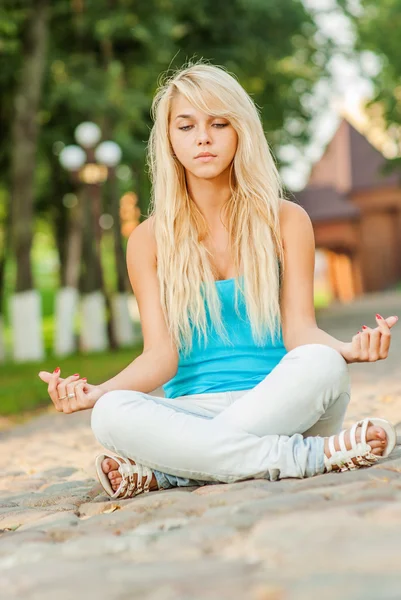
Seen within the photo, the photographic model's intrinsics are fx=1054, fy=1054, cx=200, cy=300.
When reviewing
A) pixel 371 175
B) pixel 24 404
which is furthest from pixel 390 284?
pixel 24 404

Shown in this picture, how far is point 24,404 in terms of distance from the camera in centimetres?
1133

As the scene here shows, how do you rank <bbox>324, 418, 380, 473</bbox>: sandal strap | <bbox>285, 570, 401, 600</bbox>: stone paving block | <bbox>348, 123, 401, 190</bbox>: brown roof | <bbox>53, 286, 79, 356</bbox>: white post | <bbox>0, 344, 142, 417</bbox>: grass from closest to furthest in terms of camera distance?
<bbox>285, 570, 401, 600</bbox>: stone paving block, <bbox>324, 418, 380, 473</bbox>: sandal strap, <bbox>0, 344, 142, 417</bbox>: grass, <bbox>53, 286, 79, 356</bbox>: white post, <bbox>348, 123, 401, 190</bbox>: brown roof

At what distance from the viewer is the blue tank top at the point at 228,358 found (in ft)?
14.1

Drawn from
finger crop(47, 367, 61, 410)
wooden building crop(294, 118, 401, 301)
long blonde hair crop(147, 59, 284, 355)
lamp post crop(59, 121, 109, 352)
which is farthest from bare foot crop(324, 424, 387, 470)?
wooden building crop(294, 118, 401, 301)

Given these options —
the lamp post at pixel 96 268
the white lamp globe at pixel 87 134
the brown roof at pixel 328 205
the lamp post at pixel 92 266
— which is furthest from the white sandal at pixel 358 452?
the brown roof at pixel 328 205

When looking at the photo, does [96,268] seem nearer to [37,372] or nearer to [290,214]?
[37,372]

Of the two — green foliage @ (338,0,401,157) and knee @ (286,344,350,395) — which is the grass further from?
green foliage @ (338,0,401,157)

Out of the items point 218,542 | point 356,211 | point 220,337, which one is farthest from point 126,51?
point 356,211

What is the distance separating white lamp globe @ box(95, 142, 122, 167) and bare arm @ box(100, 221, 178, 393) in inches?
536

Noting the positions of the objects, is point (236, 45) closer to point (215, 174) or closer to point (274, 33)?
point (274, 33)

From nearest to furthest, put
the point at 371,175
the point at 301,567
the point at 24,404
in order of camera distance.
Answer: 1. the point at 301,567
2. the point at 24,404
3. the point at 371,175

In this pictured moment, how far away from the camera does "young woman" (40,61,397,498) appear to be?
3900mm

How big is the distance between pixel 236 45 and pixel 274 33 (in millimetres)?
1229

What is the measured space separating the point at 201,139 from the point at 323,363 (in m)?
1.09
